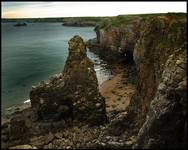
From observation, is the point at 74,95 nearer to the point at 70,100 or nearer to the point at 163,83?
the point at 70,100

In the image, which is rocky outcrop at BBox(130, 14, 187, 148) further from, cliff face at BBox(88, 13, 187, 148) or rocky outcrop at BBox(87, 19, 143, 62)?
rocky outcrop at BBox(87, 19, 143, 62)

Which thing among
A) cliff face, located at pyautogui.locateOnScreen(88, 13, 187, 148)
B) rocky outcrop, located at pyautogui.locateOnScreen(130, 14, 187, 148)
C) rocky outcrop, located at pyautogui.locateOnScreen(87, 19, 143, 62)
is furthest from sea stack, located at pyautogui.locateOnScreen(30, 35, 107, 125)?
rocky outcrop, located at pyautogui.locateOnScreen(87, 19, 143, 62)

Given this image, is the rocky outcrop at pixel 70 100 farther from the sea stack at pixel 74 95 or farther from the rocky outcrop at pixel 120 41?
the rocky outcrop at pixel 120 41

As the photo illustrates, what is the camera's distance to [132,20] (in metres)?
85.8

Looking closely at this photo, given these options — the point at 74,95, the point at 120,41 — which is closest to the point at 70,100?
the point at 74,95

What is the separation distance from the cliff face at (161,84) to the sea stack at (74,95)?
432cm

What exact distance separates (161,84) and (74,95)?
47.4 ft

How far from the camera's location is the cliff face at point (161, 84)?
21188 mm

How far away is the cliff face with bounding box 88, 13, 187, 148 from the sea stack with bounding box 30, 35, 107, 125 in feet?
14.2

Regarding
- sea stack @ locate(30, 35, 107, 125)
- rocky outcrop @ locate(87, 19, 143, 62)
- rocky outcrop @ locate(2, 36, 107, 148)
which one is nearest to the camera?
rocky outcrop @ locate(2, 36, 107, 148)

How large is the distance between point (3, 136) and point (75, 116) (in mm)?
9563

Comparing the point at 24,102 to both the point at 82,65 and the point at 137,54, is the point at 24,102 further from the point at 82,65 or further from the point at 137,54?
the point at 137,54

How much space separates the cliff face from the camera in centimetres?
2119

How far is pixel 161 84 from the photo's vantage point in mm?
22203
